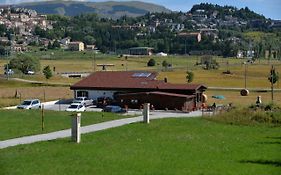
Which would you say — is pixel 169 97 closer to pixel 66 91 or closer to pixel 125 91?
pixel 125 91

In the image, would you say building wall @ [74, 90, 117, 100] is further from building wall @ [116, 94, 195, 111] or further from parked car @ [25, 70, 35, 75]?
parked car @ [25, 70, 35, 75]

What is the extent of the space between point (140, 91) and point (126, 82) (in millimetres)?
2644

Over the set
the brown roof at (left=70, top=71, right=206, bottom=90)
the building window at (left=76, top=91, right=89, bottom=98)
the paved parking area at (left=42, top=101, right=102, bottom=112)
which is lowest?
the paved parking area at (left=42, top=101, right=102, bottom=112)

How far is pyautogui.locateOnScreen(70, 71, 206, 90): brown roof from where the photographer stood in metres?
52.2

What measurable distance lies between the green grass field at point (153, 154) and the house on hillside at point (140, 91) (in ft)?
75.6

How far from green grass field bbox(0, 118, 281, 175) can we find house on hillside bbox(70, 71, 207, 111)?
23.0 m

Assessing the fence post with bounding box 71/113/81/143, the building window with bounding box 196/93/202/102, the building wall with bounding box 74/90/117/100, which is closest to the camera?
the fence post with bounding box 71/113/81/143

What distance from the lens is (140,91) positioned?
5191 cm

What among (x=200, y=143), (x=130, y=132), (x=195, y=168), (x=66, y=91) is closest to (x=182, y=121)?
(x=130, y=132)

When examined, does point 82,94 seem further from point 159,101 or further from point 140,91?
point 159,101

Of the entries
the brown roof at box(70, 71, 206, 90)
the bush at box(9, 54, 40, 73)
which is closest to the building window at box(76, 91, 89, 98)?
the brown roof at box(70, 71, 206, 90)

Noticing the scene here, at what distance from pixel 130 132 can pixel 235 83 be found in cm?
7072

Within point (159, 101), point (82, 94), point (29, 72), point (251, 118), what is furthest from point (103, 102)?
point (29, 72)

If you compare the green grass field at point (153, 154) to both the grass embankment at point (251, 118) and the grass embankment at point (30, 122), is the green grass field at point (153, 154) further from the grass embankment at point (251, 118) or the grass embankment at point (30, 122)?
the grass embankment at point (251, 118)
